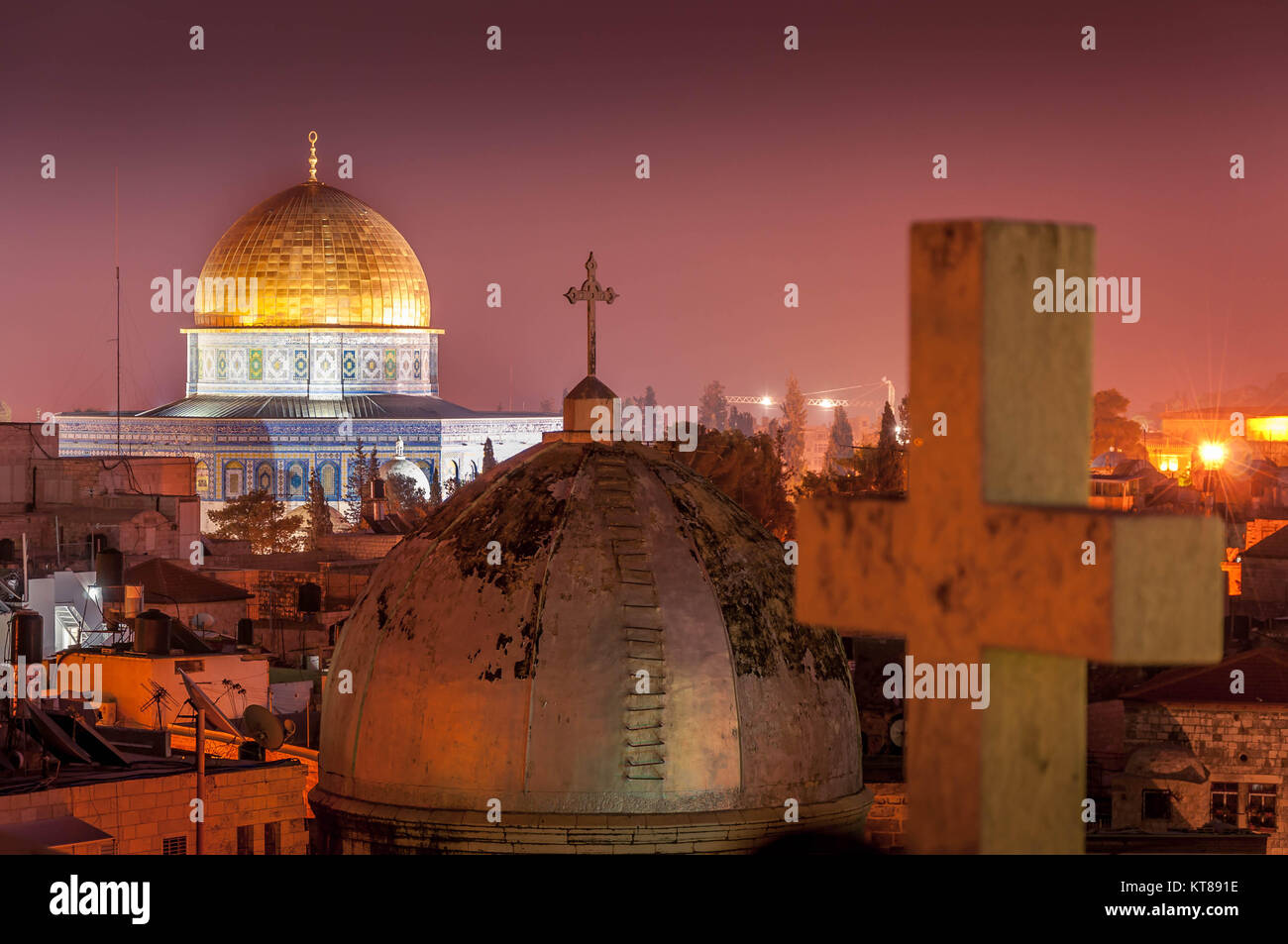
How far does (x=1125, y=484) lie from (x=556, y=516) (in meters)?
38.5

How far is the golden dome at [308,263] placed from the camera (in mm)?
72812

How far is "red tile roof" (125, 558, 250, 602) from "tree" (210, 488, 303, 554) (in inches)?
1007

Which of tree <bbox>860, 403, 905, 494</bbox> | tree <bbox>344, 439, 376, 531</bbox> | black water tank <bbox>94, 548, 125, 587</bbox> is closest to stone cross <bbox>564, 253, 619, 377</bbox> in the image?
black water tank <bbox>94, 548, 125, 587</bbox>

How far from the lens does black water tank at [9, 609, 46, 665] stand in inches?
834

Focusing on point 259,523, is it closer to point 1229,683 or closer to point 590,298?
point 1229,683

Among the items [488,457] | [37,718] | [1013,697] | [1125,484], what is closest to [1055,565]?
[1013,697]

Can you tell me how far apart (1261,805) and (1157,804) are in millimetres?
2841

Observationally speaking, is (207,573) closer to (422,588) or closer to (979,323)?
(422,588)

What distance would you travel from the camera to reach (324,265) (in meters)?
72.8

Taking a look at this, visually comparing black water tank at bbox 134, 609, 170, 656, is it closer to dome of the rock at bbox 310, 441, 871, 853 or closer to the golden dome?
dome of the rock at bbox 310, 441, 871, 853

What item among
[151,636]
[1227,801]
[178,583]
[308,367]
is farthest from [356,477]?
[1227,801]

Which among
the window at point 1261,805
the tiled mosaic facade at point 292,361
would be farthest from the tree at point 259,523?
the window at point 1261,805

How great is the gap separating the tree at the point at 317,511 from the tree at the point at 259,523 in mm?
619
